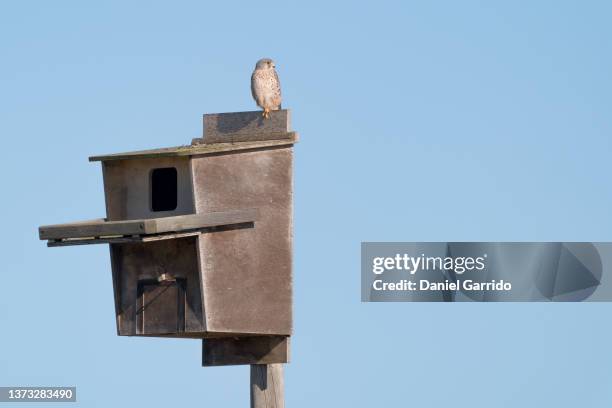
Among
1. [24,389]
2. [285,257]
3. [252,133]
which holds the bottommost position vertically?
[24,389]

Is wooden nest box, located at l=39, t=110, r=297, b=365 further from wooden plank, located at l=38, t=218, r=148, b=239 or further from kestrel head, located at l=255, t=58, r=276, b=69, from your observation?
kestrel head, located at l=255, t=58, r=276, b=69

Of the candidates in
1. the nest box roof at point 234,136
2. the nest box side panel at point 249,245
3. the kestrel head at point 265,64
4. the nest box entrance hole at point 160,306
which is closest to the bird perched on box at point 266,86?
the kestrel head at point 265,64

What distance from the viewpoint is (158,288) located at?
1579cm

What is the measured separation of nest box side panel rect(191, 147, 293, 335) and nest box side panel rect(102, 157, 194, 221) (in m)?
0.36

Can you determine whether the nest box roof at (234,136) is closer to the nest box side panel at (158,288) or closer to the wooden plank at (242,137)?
the wooden plank at (242,137)

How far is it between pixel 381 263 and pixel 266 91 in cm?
311

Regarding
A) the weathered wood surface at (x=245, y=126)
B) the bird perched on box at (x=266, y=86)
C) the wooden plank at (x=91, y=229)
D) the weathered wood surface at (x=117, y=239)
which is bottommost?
the weathered wood surface at (x=117, y=239)

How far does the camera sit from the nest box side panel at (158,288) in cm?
1558

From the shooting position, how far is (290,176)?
16.0 m

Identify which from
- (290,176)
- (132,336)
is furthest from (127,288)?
(290,176)

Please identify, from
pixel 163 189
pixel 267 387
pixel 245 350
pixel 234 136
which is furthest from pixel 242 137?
pixel 267 387

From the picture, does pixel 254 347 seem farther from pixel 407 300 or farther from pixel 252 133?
pixel 407 300

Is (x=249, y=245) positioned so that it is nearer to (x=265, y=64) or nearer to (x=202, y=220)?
(x=202, y=220)

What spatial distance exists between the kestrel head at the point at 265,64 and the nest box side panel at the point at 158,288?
1.97 m
